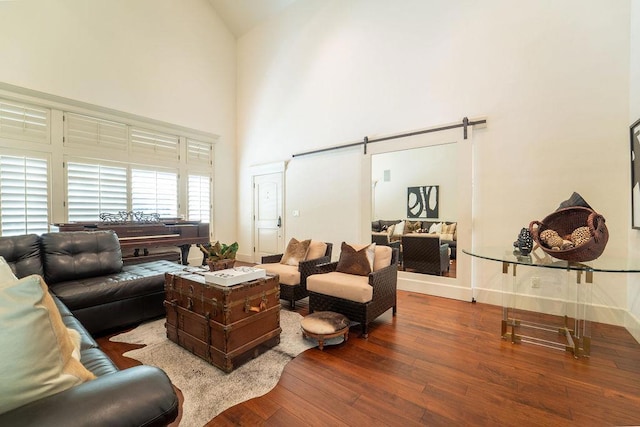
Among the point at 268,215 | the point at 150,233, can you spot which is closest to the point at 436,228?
the point at 268,215

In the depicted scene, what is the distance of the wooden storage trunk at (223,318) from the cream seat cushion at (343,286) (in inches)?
24.1

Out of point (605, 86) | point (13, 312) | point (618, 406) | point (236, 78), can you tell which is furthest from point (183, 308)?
point (236, 78)

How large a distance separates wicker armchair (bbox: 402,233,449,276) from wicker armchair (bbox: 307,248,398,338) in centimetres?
114

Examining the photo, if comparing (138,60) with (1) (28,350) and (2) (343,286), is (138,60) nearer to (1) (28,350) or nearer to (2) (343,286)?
(2) (343,286)

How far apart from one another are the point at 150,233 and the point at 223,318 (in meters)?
2.98

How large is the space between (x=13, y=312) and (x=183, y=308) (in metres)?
1.69

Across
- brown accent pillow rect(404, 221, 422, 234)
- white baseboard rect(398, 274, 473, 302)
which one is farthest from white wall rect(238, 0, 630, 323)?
brown accent pillow rect(404, 221, 422, 234)

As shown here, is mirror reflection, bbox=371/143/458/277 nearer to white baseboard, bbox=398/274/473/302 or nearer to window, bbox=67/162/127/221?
white baseboard, bbox=398/274/473/302

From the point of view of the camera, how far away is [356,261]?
309 cm

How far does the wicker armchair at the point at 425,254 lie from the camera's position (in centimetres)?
400

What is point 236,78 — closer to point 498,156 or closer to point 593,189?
point 498,156

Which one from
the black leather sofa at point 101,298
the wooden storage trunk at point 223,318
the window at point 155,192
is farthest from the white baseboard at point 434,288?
the window at point 155,192

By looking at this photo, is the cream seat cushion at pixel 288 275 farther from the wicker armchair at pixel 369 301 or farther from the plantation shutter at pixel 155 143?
the plantation shutter at pixel 155 143

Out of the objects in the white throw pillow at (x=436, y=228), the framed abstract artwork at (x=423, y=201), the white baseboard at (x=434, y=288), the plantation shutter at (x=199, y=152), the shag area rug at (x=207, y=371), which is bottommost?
the shag area rug at (x=207, y=371)
